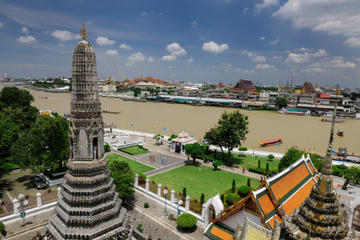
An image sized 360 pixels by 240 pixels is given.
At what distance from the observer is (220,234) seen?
12461 millimetres

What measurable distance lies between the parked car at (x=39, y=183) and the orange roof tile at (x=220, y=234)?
57.1 feet

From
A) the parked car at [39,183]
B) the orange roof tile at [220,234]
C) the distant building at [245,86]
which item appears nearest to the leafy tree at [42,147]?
the parked car at [39,183]

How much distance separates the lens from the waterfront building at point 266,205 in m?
11.5

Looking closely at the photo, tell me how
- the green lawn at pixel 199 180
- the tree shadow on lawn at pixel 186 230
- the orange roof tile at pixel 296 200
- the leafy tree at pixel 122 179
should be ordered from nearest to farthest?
1. the orange roof tile at pixel 296 200
2. the tree shadow on lawn at pixel 186 230
3. the leafy tree at pixel 122 179
4. the green lawn at pixel 199 180

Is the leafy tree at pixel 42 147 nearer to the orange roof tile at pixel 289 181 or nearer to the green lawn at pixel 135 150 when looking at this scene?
the green lawn at pixel 135 150

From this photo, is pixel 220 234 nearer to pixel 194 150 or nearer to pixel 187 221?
pixel 187 221

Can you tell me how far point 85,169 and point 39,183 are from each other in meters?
14.6

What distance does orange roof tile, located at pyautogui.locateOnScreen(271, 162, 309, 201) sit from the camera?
43.7ft

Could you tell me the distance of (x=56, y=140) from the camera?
71.1 feet

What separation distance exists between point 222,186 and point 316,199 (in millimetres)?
18190

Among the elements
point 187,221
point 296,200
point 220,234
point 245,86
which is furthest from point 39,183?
point 245,86

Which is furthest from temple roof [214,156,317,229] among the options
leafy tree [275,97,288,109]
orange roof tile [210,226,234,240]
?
leafy tree [275,97,288,109]

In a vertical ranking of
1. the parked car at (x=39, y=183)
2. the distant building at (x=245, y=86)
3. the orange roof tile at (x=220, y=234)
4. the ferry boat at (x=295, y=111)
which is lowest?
the parked car at (x=39, y=183)

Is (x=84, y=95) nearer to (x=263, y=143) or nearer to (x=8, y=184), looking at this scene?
(x=8, y=184)
